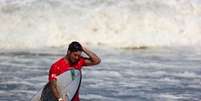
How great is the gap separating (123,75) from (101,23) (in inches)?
224

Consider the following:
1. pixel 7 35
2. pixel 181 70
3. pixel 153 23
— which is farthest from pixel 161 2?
pixel 181 70

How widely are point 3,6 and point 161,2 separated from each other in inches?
174

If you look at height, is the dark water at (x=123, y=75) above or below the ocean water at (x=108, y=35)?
below

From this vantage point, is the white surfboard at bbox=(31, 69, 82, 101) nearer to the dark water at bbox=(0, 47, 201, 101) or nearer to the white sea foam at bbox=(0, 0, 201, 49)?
the dark water at bbox=(0, 47, 201, 101)

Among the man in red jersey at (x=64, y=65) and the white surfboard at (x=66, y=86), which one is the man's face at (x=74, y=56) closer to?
the man in red jersey at (x=64, y=65)

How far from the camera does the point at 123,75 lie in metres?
13.6

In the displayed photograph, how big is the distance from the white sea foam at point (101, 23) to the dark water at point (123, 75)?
1.42 meters

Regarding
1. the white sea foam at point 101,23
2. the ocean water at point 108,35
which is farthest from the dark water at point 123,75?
the white sea foam at point 101,23

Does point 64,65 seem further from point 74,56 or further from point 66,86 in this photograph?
point 66,86

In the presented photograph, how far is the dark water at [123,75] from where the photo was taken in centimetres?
1184

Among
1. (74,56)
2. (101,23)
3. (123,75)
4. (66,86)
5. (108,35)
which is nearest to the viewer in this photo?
(74,56)

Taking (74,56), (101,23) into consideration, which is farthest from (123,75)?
(101,23)

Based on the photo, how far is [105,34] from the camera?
18.8 meters

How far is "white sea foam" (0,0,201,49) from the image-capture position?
1841 centimetres
